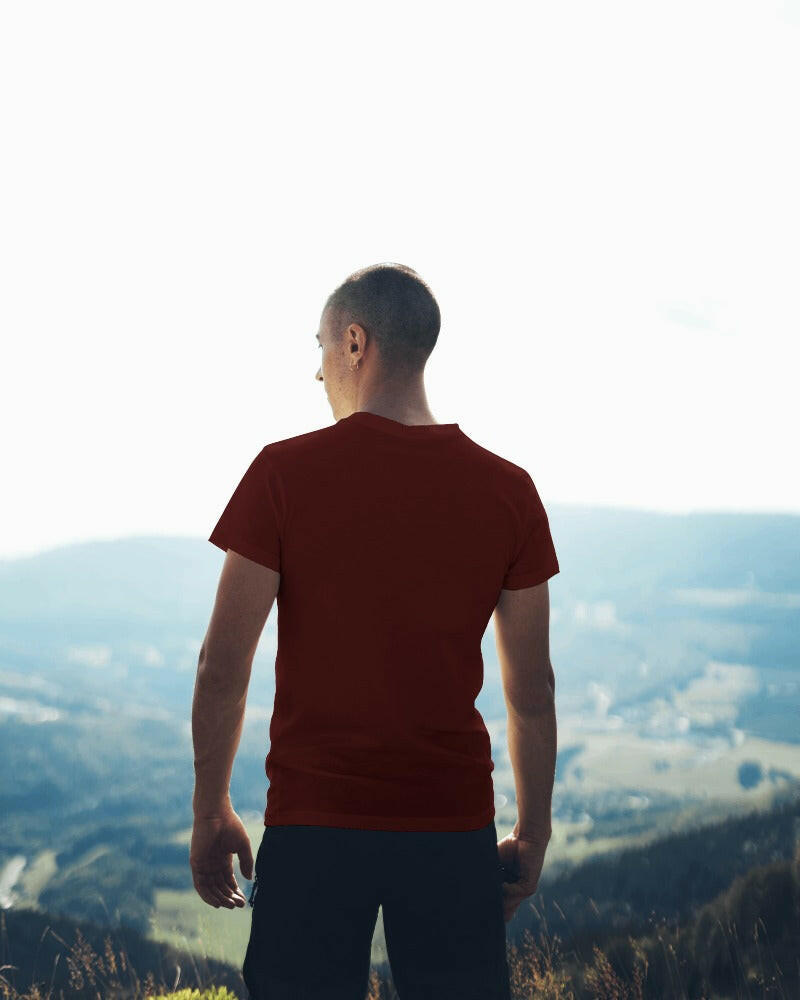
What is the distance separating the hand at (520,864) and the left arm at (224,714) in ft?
2.44

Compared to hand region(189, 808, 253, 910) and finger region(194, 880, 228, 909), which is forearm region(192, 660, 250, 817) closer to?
hand region(189, 808, 253, 910)

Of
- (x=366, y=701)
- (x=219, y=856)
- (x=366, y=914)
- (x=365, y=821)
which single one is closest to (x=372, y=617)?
(x=366, y=701)

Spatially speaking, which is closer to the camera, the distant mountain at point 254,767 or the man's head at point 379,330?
the man's head at point 379,330

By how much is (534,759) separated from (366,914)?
67 cm

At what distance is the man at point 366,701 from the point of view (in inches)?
81.1

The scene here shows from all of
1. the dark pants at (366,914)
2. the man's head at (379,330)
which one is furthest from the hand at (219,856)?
the man's head at (379,330)

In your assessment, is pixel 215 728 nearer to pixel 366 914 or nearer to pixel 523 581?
pixel 366 914

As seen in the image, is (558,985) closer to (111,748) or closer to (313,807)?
(313,807)

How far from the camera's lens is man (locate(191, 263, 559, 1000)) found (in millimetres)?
2061

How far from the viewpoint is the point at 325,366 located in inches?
96.3

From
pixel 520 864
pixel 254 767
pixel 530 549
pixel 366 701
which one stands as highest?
pixel 530 549

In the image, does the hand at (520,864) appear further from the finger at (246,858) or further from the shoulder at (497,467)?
the shoulder at (497,467)

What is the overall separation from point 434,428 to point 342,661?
2.01 feet

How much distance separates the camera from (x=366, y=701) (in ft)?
6.75
